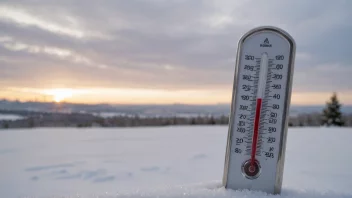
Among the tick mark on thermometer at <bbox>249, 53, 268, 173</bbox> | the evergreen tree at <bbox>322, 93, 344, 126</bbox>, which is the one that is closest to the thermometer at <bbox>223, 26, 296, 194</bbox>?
the tick mark on thermometer at <bbox>249, 53, 268, 173</bbox>

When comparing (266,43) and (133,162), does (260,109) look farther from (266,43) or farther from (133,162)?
(133,162)

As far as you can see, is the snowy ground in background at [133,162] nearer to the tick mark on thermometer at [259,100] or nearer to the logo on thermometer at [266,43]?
the tick mark on thermometer at [259,100]

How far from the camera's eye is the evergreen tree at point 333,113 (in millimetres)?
16688

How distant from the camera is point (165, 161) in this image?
344 cm

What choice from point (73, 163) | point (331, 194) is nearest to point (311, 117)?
point (73, 163)

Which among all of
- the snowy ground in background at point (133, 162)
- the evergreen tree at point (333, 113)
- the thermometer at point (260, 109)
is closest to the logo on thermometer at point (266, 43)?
the thermometer at point (260, 109)

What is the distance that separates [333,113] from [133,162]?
1680 centimetres

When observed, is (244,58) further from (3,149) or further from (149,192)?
(3,149)

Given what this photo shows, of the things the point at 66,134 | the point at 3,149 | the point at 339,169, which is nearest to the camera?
the point at 339,169

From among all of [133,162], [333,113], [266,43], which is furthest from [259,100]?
[333,113]

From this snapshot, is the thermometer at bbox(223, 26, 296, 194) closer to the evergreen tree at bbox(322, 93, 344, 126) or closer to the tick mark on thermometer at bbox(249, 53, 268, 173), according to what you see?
the tick mark on thermometer at bbox(249, 53, 268, 173)

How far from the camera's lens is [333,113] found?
16.8 m

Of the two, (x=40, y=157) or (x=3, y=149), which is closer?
(x=40, y=157)

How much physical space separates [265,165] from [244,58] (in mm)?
401
